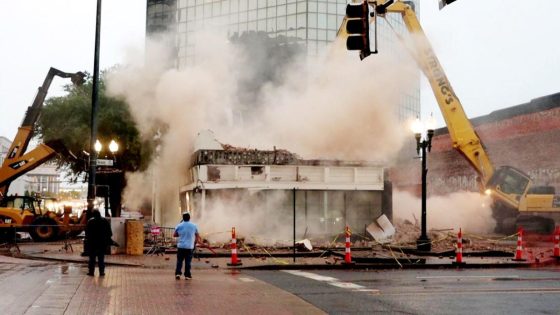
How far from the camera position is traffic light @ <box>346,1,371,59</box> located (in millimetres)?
10680

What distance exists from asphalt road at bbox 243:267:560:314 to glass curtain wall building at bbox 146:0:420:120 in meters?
46.6

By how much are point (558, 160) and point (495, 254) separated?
49.5ft

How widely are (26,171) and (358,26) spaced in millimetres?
22583

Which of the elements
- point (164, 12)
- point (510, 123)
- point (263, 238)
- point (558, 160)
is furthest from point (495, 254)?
point (164, 12)

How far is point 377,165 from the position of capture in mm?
25016

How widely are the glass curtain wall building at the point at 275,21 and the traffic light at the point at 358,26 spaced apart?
50099 mm

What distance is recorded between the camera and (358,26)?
422 inches

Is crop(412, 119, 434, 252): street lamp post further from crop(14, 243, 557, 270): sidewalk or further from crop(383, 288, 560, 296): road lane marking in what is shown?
crop(383, 288, 560, 296): road lane marking

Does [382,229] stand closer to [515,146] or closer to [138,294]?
[138,294]

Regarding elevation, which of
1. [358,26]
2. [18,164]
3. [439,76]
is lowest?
[18,164]

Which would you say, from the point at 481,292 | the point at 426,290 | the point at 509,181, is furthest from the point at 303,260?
the point at 509,181

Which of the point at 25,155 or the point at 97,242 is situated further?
the point at 25,155

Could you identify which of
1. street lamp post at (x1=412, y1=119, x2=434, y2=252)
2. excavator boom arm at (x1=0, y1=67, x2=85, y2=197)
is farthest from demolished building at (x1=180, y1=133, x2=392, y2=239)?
excavator boom arm at (x1=0, y1=67, x2=85, y2=197)

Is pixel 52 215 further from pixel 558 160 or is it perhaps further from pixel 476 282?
pixel 558 160
